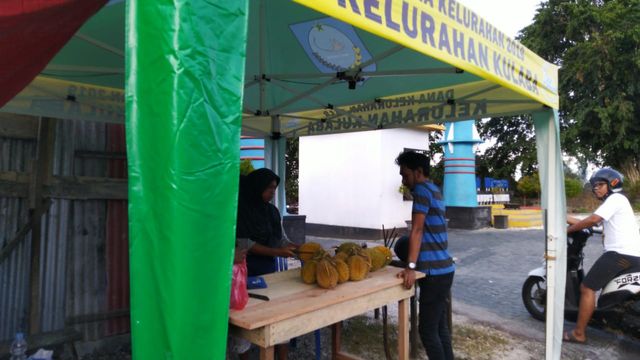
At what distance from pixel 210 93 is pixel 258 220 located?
2.18 m

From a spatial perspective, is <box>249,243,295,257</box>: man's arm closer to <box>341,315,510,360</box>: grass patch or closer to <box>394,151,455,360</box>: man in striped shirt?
<box>394,151,455,360</box>: man in striped shirt

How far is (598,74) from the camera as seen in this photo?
19.9 metres

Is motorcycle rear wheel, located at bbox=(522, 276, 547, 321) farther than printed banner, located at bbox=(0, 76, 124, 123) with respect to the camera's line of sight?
Yes

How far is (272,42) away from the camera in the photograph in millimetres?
3869

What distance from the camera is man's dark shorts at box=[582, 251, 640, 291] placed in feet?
13.1

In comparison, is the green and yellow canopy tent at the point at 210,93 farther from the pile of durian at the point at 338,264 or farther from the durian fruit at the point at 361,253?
the durian fruit at the point at 361,253

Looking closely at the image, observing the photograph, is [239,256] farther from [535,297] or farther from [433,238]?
[535,297]

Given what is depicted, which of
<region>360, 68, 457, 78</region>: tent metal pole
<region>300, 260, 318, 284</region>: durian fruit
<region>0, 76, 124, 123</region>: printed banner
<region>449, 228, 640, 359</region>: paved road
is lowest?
<region>449, 228, 640, 359</region>: paved road

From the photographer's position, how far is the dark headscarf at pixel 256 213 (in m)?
3.38

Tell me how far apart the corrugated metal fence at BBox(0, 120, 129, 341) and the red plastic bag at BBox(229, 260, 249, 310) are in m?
2.21

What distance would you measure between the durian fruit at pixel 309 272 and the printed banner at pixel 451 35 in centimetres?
142

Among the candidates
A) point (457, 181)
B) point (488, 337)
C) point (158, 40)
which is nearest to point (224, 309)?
point (158, 40)

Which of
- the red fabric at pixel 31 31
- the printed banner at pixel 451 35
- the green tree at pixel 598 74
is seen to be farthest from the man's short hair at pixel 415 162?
the green tree at pixel 598 74

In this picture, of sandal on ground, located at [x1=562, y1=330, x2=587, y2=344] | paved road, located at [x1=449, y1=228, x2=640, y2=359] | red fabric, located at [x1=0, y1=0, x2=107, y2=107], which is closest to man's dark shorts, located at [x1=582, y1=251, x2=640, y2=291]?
sandal on ground, located at [x1=562, y1=330, x2=587, y2=344]
